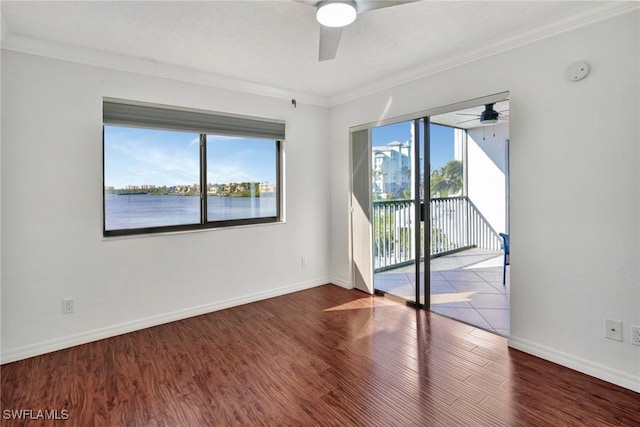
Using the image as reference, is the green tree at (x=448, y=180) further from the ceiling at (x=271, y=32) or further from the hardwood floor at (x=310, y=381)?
the hardwood floor at (x=310, y=381)

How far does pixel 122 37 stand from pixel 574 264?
368 centimetres

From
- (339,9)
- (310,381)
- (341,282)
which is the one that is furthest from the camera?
(341,282)

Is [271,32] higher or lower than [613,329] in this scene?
higher

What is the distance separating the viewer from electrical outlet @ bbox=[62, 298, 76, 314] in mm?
2697

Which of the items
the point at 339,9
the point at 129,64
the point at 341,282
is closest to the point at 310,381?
the point at 341,282

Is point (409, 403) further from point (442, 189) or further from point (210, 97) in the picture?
point (210, 97)

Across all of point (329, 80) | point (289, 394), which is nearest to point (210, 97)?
point (329, 80)

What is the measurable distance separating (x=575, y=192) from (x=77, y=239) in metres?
3.82

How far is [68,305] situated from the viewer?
8.91 feet

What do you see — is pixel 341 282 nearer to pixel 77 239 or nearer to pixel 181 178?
pixel 181 178

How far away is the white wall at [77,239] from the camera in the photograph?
249cm

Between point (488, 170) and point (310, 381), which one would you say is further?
point (488, 170)

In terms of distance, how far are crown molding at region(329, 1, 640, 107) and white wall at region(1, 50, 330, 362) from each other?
1.48m

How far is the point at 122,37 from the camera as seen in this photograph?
250cm
